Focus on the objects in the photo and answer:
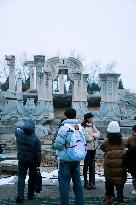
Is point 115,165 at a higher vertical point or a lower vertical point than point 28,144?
lower

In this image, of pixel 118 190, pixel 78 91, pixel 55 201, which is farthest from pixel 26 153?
pixel 78 91

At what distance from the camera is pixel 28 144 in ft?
26.9

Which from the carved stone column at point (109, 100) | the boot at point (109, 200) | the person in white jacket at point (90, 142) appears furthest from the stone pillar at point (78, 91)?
the boot at point (109, 200)

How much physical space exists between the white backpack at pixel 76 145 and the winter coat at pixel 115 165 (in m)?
0.57

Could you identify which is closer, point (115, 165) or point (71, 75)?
point (115, 165)

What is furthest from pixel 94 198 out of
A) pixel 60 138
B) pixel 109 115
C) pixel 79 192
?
pixel 109 115

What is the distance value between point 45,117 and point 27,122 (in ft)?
50.1

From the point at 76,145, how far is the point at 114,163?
0.80m

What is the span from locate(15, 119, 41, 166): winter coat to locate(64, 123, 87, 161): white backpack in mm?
1231

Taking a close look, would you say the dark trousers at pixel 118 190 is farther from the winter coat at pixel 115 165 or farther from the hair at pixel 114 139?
the hair at pixel 114 139

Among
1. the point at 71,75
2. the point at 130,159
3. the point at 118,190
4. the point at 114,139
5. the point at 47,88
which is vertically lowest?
the point at 118,190

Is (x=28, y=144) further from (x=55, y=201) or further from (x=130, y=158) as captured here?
(x=130, y=158)

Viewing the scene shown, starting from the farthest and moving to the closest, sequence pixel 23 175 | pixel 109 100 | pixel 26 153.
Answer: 1. pixel 109 100
2. pixel 23 175
3. pixel 26 153

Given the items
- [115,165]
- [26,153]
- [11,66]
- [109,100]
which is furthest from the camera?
[11,66]
